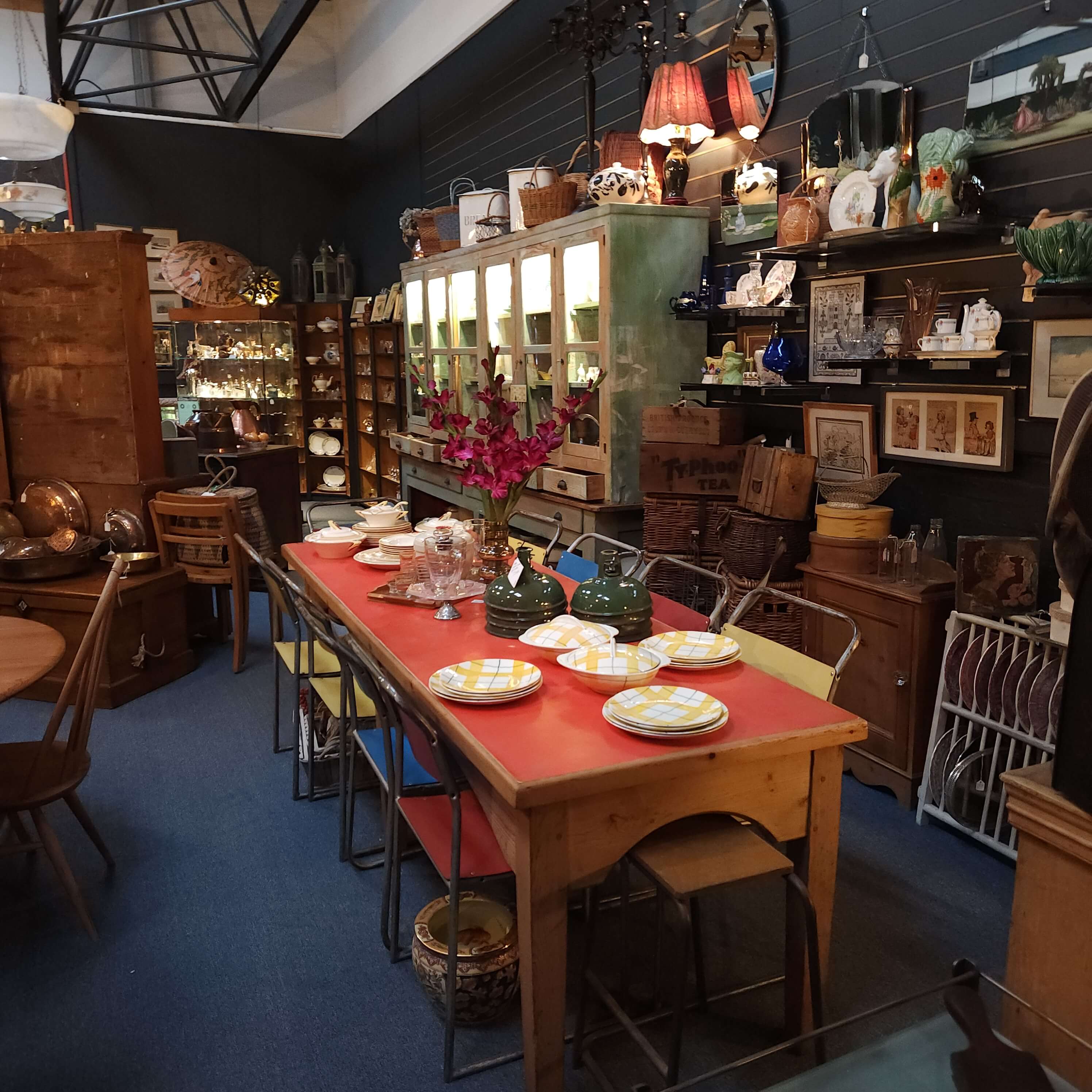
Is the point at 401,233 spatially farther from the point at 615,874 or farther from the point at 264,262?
the point at 615,874

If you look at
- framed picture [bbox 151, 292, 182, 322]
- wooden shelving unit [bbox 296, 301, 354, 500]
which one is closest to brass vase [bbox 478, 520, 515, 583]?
wooden shelving unit [bbox 296, 301, 354, 500]

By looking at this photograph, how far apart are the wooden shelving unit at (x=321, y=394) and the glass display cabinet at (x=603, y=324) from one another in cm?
453

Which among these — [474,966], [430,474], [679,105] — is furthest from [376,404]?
[474,966]

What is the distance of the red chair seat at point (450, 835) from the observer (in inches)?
80.6

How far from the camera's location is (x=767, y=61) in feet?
Answer: 13.2

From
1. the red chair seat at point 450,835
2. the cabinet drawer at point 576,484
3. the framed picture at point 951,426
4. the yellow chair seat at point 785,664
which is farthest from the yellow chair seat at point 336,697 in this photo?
the framed picture at point 951,426

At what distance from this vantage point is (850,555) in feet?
11.2

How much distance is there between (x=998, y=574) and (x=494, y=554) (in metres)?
1.57

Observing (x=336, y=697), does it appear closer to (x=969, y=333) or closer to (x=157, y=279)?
(x=969, y=333)

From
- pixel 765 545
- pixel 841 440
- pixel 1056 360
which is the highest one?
pixel 1056 360

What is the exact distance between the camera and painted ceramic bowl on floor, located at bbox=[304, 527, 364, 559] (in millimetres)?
3619

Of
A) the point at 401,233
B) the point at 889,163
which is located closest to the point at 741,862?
the point at 889,163

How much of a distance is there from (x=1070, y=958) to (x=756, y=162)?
12.4 feet

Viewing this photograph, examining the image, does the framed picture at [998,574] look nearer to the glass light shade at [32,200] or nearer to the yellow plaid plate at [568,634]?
the yellow plaid plate at [568,634]
